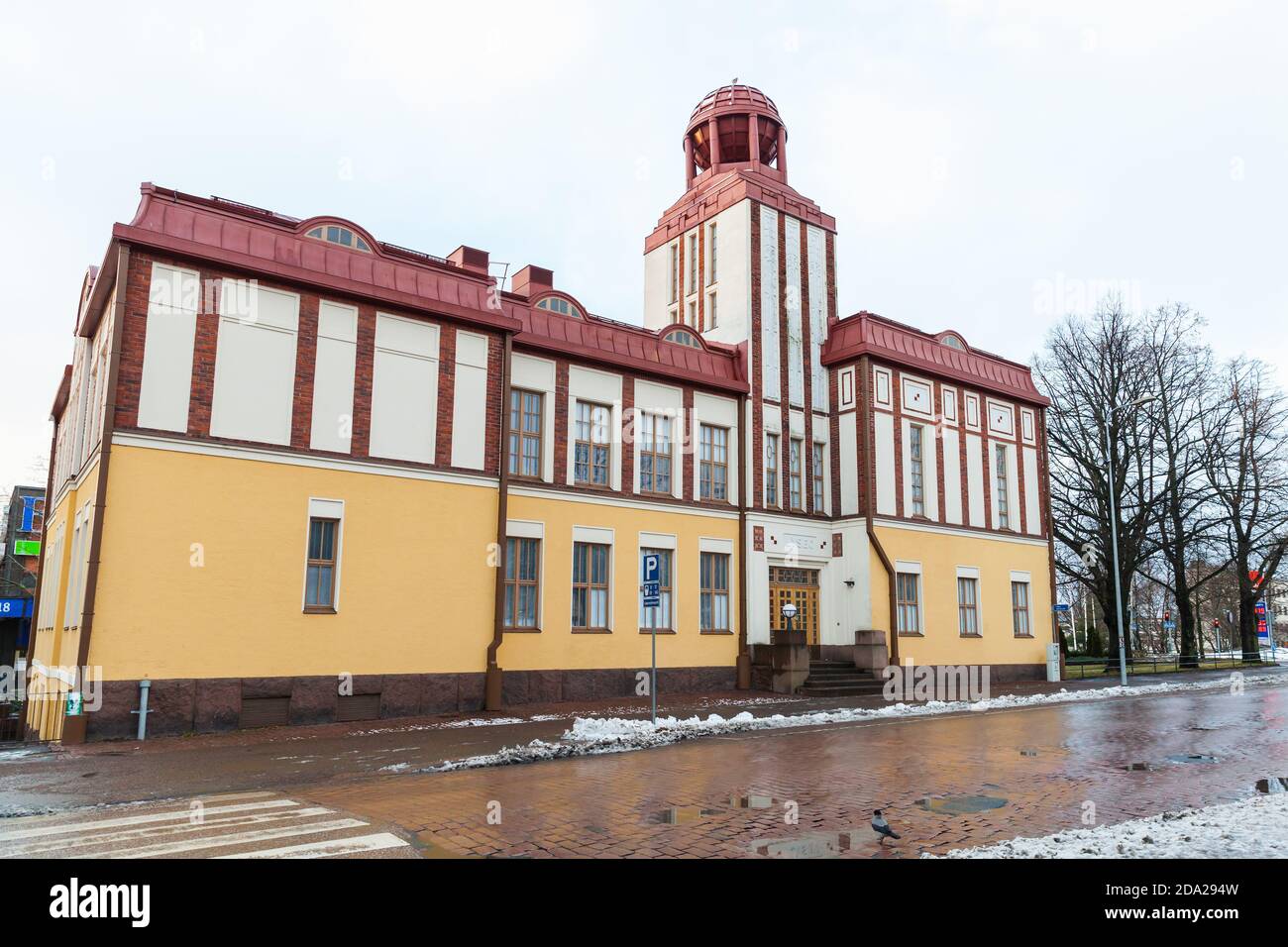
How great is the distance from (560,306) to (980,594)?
18.3 meters

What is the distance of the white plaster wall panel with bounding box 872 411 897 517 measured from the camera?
28.6 metres

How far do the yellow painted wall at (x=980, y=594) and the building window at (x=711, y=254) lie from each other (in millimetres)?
10095

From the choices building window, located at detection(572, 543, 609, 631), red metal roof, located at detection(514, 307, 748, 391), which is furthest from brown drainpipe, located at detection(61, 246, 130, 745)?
building window, located at detection(572, 543, 609, 631)

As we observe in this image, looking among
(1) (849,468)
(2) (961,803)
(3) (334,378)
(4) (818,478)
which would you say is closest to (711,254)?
(4) (818,478)

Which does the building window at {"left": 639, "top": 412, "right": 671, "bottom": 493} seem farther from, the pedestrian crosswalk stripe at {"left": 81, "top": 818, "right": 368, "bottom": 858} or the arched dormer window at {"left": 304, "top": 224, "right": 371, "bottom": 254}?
the pedestrian crosswalk stripe at {"left": 81, "top": 818, "right": 368, "bottom": 858}

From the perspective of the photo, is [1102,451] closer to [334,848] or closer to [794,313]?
[794,313]

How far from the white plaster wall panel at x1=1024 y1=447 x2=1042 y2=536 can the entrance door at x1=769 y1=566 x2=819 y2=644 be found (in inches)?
417

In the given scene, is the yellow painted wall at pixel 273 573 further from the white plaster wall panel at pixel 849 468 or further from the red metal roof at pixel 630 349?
the white plaster wall panel at pixel 849 468

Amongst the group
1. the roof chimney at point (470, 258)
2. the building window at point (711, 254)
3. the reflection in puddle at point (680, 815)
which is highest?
the building window at point (711, 254)

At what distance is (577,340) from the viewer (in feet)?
79.0

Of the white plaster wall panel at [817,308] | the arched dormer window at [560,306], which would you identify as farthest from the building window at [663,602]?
the white plaster wall panel at [817,308]

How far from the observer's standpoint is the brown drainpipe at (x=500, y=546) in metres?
20.0
